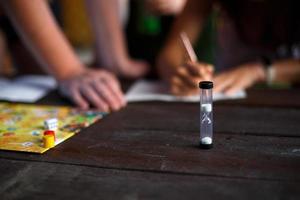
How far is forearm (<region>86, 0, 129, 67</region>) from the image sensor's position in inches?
54.7

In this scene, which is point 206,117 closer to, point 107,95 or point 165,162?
point 165,162

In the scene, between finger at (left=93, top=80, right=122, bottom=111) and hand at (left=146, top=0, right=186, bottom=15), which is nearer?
finger at (left=93, top=80, right=122, bottom=111)

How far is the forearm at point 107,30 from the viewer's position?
Answer: 4.56ft

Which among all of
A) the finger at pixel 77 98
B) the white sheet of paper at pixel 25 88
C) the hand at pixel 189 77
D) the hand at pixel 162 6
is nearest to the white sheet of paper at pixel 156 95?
the hand at pixel 189 77

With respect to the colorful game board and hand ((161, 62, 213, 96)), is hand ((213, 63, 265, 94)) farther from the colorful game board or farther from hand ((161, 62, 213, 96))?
the colorful game board

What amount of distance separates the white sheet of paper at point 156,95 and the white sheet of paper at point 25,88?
10.8 inches

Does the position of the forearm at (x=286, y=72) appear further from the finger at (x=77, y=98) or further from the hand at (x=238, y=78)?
the finger at (x=77, y=98)

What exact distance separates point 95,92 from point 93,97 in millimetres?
23

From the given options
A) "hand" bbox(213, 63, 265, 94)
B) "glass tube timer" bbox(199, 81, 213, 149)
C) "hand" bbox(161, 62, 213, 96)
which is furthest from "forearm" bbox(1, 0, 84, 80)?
"glass tube timer" bbox(199, 81, 213, 149)

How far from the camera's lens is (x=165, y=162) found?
24.3 inches

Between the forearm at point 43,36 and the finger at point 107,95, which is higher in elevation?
the forearm at point 43,36

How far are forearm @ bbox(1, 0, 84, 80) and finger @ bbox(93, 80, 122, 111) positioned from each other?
13 centimetres

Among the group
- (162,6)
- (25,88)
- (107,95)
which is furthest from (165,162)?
(162,6)

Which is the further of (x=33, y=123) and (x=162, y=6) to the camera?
(x=162, y=6)
